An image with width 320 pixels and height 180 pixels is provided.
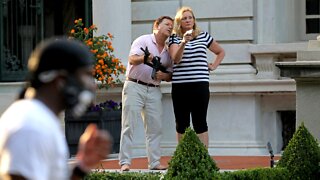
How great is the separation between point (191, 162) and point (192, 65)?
282 centimetres

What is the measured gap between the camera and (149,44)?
1266cm

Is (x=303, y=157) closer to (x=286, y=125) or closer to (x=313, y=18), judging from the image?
(x=286, y=125)

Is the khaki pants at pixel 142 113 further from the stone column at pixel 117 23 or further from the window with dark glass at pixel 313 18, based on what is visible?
the window with dark glass at pixel 313 18

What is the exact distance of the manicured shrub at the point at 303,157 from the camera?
408 inches

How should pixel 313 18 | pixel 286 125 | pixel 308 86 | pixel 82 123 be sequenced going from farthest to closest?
pixel 313 18
pixel 286 125
pixel 82 123
pixel 308 86

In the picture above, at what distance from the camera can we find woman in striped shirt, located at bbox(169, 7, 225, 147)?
12102 mm

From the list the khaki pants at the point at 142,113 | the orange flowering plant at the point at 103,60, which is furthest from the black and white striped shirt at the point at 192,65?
the orange flowering plant at the point at 103,60

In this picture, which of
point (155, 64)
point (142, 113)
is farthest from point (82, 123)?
point (155, 64)

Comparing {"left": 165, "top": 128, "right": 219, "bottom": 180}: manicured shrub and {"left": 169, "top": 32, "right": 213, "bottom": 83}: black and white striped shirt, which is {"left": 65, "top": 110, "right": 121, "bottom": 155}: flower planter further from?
{"left": 165, "top": 128, "right": 219, "bottom": 180}: manicured shrub

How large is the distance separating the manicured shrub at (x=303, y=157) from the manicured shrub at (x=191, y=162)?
119cm

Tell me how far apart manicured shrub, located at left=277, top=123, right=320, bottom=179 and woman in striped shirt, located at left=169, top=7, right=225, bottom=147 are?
6.13ft

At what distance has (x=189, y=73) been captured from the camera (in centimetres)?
1212

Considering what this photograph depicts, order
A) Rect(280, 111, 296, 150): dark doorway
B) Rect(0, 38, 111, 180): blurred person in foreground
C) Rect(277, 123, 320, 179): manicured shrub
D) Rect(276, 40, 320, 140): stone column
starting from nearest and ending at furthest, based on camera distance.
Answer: Rect(0, 38, 111, 180): blurred person in foreground → Rect(277, 123, 320, 179): manicured shrub → Rect(276, 40, 320, 140): stone column → Rect(280, 111, 296, 150): dark doorway

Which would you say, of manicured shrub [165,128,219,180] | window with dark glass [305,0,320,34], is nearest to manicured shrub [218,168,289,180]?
manicured shrub [165,128,219,180]
